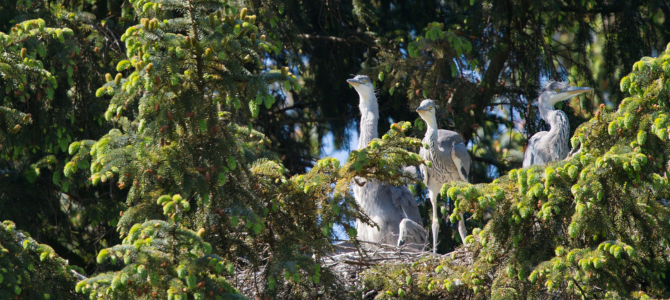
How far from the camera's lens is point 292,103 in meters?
9.38

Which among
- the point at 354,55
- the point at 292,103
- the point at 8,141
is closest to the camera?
the point at 8,141

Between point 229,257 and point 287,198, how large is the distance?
0.54 meters

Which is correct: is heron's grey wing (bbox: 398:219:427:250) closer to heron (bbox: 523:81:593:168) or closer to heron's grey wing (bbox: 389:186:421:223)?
heron's grey wing (bbox: 389:186:421:223)

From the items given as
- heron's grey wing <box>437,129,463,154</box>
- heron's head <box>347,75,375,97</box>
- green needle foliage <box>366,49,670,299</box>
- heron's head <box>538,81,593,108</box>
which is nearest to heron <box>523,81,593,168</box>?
heron's head <box>538,81,593,108</box>

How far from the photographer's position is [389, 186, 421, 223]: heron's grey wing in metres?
6.96

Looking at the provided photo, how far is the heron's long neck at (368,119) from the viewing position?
694cm

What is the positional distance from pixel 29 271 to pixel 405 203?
3960 mm

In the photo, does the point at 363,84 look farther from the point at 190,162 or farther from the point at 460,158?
the point at 190,162

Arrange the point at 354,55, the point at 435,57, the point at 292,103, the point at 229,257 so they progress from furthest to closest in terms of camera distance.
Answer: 1. the point at 292,103
2. the point at 354,55
3. the point at 435,57
4. the point at 229,257

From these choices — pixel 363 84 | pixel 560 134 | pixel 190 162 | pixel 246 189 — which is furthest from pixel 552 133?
pixel 190 162

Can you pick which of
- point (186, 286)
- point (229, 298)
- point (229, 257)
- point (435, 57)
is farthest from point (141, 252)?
point (435, 57)

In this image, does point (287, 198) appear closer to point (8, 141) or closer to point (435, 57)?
point (8, 141)

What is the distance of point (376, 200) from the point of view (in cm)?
697

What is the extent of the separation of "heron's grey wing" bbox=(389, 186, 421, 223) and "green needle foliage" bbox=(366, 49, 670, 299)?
2.68 metres
